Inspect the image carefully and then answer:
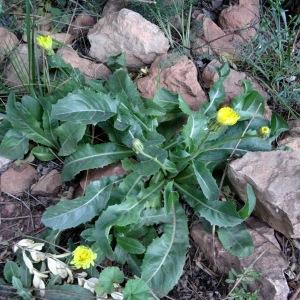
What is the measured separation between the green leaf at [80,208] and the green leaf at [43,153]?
358mm

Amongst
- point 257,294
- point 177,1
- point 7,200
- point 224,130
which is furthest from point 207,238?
point 177,1

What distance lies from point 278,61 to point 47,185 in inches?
56.3

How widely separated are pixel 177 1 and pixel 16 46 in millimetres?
976

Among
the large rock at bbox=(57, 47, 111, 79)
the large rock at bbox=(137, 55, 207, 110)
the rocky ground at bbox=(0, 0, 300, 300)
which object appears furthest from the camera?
the large rock at bbox=(57, 47, 111, 79)

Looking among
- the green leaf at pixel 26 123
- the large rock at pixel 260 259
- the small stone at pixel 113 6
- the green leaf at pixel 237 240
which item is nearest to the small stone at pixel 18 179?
the green leaf at pixel 26 123

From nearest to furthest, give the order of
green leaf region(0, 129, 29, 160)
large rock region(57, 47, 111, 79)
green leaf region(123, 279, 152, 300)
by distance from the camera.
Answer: green leaf region(123, 279, 152, 300)
green leaf region(0, 129, 29, 160)
large rock region(57, 47, 111, 79)

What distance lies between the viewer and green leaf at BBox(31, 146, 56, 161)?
224 centimetres

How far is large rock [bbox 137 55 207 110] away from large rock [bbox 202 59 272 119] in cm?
10

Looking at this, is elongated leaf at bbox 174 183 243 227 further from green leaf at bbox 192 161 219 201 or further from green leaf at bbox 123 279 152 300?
green leaf at bbox 123 279 152 300

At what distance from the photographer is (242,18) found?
9.09ft

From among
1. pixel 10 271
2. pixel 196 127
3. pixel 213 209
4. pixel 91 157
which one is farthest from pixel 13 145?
Answer: pixel 213 209

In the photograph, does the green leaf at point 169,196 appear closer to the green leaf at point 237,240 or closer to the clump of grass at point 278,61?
the green leaf at point 237,240

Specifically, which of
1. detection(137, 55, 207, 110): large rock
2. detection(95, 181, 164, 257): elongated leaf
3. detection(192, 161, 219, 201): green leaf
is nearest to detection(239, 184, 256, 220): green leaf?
detection(192, 161, 219, 201): green leaf

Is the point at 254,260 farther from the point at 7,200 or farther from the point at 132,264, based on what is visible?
the point at 7,200
